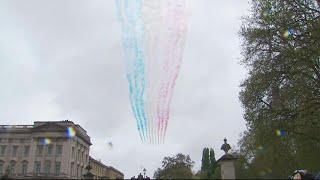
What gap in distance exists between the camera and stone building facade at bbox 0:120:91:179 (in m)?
103

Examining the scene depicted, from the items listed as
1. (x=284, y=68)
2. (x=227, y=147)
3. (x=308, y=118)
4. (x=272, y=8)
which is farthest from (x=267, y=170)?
(x=272, y=8)

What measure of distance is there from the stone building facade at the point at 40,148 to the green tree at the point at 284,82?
3076 inches

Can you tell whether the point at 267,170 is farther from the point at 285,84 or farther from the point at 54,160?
the point at 54,160

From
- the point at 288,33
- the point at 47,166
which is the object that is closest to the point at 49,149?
the point at 47,166

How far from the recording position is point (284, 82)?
30141mm

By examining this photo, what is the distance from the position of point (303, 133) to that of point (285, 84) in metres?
3.87

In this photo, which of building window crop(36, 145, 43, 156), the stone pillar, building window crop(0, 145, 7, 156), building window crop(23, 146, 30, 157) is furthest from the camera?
building window crop(23, 146, 30, 157)

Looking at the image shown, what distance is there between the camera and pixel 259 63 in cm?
3098

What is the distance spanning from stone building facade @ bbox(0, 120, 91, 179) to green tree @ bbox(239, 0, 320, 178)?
7813 cm

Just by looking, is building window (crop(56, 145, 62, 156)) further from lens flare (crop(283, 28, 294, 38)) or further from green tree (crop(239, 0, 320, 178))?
lens flare (crop(283, 28, 294, 38))

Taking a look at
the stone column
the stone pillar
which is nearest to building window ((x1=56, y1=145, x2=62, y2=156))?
the stone column

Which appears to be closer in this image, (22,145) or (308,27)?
(308,27)

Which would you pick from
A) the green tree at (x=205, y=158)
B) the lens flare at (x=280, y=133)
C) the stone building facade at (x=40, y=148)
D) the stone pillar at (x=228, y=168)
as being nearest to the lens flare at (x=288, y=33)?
the lens flare at (x=280, y=133)

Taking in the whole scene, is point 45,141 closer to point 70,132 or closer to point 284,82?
point 70,132
